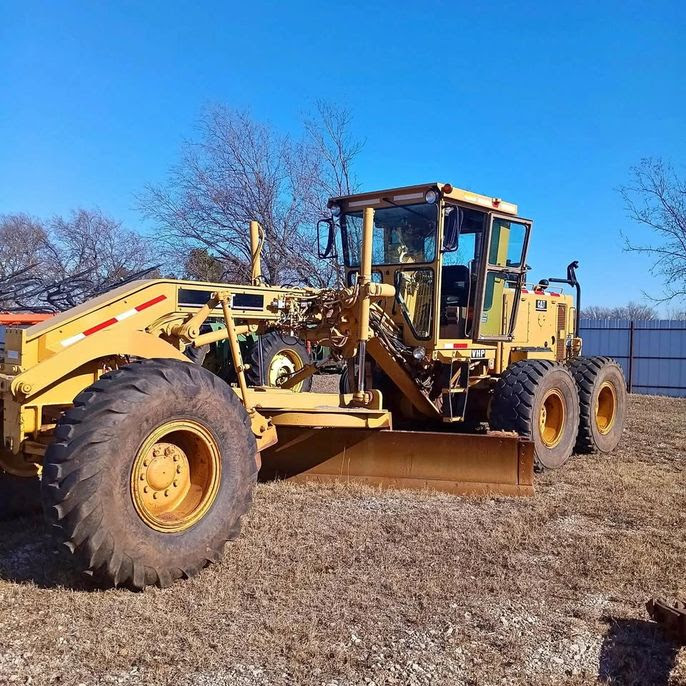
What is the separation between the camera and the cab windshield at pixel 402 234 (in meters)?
7.30

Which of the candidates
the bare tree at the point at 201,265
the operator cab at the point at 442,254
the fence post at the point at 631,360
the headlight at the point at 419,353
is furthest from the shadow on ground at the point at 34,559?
the fence post at the point at 631,360

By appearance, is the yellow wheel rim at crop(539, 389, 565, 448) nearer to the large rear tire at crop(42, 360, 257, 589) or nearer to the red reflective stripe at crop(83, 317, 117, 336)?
the large rear tire at crop(42, 360, 257, 589)

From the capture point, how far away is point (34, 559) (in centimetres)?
450

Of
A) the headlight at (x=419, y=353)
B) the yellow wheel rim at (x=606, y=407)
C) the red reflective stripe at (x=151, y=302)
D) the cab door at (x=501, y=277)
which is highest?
the cab door at (x=501, y=277)

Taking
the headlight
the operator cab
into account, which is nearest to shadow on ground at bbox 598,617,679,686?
the headlight

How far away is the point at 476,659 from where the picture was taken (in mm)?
3352

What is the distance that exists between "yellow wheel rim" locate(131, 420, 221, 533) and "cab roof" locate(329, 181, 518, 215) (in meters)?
3.72

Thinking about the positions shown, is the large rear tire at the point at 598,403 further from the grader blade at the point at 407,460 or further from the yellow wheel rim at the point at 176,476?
the yellow wheel rim at the point at 176,476

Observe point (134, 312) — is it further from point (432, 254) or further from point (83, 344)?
point (432, 254)

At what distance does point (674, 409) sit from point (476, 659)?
1201 centimetres

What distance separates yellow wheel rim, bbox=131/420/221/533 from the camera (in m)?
4.12

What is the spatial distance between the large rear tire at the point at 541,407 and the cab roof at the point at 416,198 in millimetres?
1663

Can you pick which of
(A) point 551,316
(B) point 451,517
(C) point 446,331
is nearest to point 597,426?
(A) point 551,316

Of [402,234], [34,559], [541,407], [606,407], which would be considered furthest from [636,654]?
[606,407]
